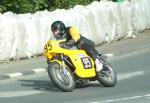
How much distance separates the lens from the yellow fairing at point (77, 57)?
14344mm

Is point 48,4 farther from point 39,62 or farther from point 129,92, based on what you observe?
point 129,92

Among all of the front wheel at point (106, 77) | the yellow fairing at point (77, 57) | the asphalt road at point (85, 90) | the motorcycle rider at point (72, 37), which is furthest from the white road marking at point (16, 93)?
the front wheel at point (106, 77)

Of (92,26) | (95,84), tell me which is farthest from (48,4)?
(95,84)

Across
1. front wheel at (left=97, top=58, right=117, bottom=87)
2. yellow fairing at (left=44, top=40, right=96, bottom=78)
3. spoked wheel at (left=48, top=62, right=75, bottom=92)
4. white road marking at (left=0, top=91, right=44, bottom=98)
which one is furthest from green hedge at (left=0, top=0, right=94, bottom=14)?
spoked wheel at (left=48, top=62, right=75, bottom=92)

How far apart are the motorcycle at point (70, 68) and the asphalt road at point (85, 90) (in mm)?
184

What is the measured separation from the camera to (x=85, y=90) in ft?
48.0

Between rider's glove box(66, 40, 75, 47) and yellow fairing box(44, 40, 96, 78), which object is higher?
rider's glove box(66, 40, 75, 47)

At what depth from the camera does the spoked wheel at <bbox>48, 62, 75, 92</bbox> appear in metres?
14.0

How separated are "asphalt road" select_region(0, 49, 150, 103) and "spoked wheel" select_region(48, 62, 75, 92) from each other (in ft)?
0.47

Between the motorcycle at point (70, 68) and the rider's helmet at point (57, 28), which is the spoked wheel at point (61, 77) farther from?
the rider's helmet at point (57, 28)

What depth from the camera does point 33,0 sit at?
2648cm

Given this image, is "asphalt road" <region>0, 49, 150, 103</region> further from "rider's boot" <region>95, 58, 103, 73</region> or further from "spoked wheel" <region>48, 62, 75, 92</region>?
"rider's boot" <region>95, 58, 103, 73</region>

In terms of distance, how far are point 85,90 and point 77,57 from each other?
718 mm

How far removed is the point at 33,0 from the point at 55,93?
12.6 metres
